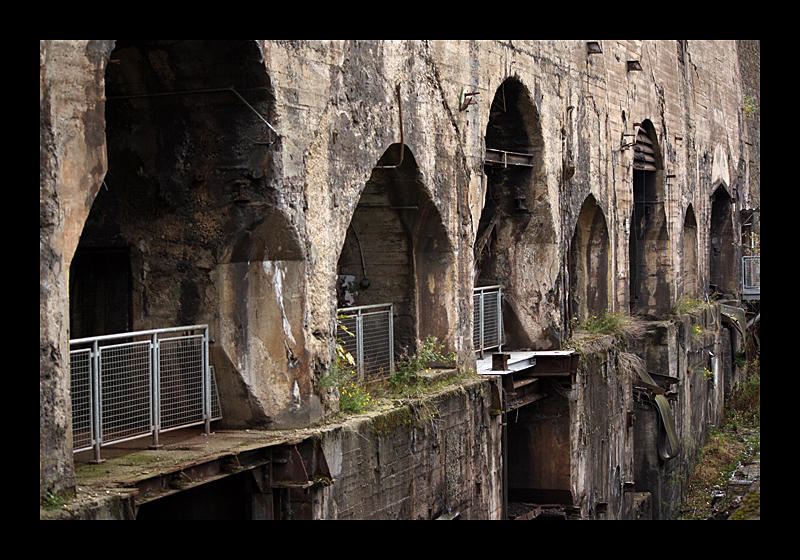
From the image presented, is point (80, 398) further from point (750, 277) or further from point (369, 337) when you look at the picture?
point (750, 277)

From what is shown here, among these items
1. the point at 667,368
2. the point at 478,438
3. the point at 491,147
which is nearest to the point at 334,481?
the point at 478,438

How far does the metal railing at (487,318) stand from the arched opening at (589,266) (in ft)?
8.94

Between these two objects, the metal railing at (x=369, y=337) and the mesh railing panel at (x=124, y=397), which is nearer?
the mesh railing panel at (x=124, y=397)

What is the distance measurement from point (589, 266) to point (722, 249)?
1029cm

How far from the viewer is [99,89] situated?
6.65 meters

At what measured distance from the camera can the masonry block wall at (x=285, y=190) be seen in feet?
21.4

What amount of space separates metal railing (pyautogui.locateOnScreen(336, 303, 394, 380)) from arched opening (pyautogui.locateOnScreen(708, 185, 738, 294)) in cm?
1653

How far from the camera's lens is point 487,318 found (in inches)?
537

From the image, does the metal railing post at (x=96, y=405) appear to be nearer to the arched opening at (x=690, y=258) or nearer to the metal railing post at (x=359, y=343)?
the metal railing post at (x=359, y=343)

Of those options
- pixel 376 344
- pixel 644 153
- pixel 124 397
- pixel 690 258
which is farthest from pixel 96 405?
pixel 690 258

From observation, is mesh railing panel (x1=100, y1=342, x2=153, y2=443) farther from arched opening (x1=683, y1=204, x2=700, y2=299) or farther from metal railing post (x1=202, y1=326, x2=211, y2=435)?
arched opening (x1=683, y1=204, x2=700, y2=299)

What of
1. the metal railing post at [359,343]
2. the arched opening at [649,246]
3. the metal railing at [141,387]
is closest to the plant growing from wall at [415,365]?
the metal railing post at [359,343]

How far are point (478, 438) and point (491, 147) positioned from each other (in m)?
4.66

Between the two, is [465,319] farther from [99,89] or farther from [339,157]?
[99,89]
